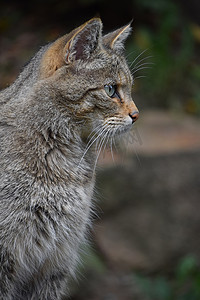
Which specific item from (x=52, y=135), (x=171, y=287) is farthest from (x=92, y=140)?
(x=171, y=287)

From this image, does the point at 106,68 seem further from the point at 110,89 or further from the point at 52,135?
the point at 52,135

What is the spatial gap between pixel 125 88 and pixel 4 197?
3.23 feet

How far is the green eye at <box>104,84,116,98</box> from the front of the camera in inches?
129

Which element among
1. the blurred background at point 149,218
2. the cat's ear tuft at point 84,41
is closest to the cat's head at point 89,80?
the cat's ear tuft at point 84,41

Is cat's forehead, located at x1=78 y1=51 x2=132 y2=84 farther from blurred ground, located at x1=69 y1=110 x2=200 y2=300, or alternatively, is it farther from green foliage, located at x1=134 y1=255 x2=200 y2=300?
blurred ground, located at x1=69 y1=110 x2=200 y2=300

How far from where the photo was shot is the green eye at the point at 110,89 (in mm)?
3271

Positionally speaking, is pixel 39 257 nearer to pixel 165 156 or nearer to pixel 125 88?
pixel 125 88

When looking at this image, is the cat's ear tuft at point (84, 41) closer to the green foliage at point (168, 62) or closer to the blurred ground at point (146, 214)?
the blurred ground at point (146, 214)

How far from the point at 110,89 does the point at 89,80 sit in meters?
0.15

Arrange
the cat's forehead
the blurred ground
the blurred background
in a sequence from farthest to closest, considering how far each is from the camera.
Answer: the blurred ground → the blurred background → the cat's forehead

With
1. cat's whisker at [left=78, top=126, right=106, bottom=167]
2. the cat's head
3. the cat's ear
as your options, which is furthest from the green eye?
the cat's ear

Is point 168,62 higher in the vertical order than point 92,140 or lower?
higher

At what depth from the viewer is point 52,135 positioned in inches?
130

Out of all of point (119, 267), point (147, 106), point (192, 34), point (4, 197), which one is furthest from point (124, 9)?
point (4, 197)
